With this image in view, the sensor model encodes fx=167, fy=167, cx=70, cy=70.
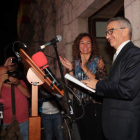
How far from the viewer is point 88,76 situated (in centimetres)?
223

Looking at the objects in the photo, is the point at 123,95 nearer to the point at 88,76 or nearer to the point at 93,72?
the point at 88,76

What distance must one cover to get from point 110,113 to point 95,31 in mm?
2854

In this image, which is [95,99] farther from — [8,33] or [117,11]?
[8,33]

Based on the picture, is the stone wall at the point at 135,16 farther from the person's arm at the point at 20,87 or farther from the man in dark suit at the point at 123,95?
the person's arm at the point at 20,87

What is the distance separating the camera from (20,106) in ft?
9.00

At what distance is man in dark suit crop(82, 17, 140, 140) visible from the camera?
1361mm

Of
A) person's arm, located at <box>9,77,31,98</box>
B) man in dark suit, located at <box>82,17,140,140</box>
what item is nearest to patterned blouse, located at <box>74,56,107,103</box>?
man in dark suit, located at <box>82,17,140,140</box>

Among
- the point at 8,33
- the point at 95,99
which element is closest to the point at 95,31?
the point at 95,99

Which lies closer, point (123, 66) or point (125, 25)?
point (123, 66)

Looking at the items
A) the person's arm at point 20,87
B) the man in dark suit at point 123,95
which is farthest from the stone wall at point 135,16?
the person's arm at point 20,87

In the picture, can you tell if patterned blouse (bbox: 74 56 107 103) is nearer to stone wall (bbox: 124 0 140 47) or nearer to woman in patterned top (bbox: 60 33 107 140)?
woman in patterned top (bbox: 60 33 107 140)

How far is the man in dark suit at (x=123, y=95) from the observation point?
4.47 feet

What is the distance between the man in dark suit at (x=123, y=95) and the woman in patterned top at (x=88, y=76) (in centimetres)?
71

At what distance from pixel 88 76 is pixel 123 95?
883mm
